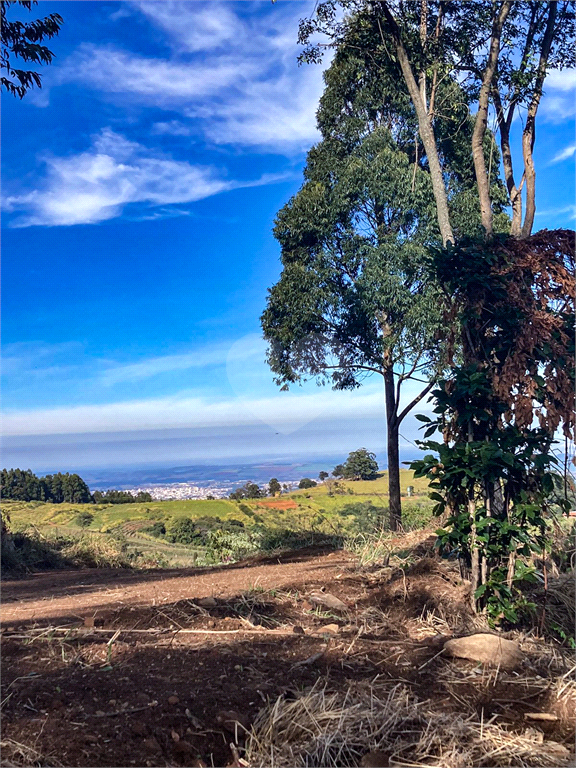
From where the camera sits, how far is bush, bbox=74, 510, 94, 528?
1273 centimetres

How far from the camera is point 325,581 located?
527 centimetres

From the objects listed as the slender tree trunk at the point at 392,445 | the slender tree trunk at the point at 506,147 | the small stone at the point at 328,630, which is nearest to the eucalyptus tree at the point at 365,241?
the slender tree trunk at the point at 392,445

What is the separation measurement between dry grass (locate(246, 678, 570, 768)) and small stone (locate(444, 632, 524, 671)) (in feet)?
2.28

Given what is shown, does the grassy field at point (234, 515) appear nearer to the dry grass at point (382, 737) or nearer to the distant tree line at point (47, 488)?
the distant tree line at point (47, 488)

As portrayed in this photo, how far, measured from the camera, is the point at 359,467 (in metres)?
14.3

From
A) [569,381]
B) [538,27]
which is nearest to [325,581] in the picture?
[569,381]

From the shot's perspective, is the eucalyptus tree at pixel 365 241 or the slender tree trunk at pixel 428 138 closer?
the slender tree trunk at pixel 428 138

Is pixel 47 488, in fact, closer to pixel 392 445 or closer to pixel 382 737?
pixel 392 445

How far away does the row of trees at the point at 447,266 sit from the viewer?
4.43 meters

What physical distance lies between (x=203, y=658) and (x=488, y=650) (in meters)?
1.68

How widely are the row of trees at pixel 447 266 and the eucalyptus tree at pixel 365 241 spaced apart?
0.09ft

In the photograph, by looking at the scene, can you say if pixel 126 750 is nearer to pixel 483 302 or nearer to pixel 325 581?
pixel 325 581

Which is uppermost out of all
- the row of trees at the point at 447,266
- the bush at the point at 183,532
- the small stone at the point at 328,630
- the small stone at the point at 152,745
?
the row of trees at the point at 447,266

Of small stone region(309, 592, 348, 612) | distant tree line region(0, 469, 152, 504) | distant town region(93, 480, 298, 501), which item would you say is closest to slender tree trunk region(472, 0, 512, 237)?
small stone region(309, 592, 348, 612)
